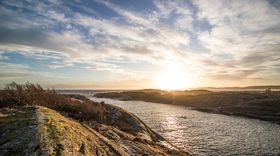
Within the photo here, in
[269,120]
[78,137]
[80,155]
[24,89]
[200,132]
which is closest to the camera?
[80,155]

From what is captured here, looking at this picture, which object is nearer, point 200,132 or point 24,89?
point 24,89

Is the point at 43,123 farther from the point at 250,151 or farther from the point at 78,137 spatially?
the point at 250,151

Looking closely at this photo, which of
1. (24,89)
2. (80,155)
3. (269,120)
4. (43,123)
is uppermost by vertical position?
(24,89)

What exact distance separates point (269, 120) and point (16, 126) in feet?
175

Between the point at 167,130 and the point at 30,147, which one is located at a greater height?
the point at 30,147

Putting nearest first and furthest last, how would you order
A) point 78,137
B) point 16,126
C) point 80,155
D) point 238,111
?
point 80,155 < point 16,126 < point 78,137 < point 238,111

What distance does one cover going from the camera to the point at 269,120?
46.2 metres

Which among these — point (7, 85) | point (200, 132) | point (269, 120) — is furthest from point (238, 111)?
point (7, 85)

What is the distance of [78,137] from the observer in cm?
699

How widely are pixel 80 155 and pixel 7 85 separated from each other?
10565 mm

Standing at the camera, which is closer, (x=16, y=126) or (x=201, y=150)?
(x=16, y=126)

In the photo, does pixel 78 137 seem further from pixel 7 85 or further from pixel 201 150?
pixel 201 150

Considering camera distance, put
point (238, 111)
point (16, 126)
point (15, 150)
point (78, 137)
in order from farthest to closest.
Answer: point (238, 111), point (78, 137), point (16, 126), point (15, 150)

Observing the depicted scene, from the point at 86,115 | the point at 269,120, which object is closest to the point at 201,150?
the point at 86,115
